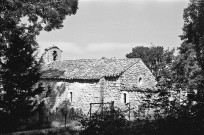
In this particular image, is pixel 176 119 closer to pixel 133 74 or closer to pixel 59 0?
pixel 59 0

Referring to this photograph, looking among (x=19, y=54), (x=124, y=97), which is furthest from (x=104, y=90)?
(x=19, y=54)

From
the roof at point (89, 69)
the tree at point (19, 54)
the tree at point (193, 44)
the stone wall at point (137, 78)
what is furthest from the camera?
the tree at point (193, 44)

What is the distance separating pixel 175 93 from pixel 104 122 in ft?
7.91

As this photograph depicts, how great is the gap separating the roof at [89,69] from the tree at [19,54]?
1014 centimetres

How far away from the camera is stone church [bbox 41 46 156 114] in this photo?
88.0 ft

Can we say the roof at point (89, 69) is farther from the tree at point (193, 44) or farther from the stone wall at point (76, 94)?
the tree at point (193, 44)

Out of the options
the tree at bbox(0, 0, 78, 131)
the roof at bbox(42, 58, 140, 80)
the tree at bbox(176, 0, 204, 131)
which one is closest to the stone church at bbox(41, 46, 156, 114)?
the roof at bbox(42, 58, 140, 80)

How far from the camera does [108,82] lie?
88.5ft

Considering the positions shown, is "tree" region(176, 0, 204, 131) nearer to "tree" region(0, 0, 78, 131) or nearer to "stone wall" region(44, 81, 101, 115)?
"stone wall" region(44, 81, 101, 115)

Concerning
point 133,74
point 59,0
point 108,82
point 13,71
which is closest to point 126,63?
point 133,74

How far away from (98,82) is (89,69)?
2899 millimetres

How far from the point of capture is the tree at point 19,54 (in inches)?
640

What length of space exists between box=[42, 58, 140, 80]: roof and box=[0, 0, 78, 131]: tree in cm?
1014

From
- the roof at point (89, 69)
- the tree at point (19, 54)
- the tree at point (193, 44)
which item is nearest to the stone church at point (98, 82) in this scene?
the roof at point (89, 69)
